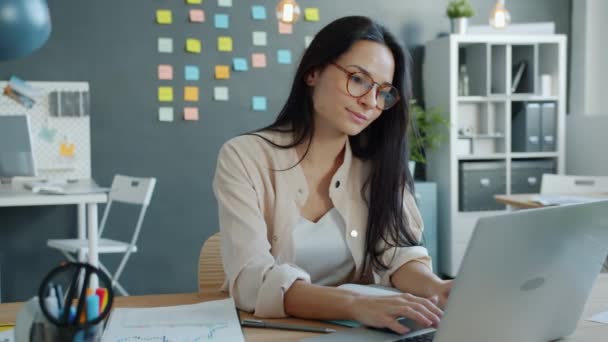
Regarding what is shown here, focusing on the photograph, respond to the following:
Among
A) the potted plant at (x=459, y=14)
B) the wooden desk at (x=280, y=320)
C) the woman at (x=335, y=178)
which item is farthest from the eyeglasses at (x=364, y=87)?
the potted plant at (x=459, y=14)

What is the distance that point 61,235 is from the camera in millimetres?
4508

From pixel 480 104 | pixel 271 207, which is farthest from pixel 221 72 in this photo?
pixel 271 207

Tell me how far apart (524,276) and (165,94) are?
3.88 meters

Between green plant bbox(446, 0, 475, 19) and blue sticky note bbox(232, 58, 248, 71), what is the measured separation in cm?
141

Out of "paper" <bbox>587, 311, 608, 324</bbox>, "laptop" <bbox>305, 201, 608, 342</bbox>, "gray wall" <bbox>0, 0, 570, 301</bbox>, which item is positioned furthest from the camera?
"gray wall" <bbox>0, 0, 570, 301</bbox>

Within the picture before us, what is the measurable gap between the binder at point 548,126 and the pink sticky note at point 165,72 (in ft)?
8.15

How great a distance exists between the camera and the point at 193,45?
4.67 meters

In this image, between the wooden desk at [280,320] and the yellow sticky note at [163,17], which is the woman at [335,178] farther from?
the yellow sticky note at [163,17]

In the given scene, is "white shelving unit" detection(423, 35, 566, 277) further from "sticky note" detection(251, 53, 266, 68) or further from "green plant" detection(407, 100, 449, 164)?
"sticky note" detection(251, 53, 266, 68)

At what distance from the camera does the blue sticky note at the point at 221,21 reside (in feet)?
15.5

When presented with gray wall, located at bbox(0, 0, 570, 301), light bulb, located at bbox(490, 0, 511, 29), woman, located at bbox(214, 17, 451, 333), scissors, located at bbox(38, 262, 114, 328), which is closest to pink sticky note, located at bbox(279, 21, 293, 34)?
gray wall, located at bbox(0, 0, 570, 301)

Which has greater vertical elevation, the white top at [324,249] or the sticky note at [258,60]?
the sticky note at [258,60]

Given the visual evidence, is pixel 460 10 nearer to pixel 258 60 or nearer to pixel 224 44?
pixel 258 60

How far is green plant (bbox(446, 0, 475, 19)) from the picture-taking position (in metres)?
4.85
